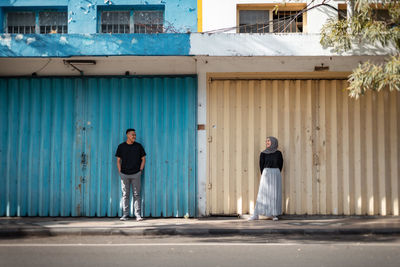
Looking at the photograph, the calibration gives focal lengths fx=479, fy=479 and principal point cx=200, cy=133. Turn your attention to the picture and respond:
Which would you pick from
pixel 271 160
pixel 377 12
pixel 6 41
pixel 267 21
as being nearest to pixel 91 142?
pixel 6 41

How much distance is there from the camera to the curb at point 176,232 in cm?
853

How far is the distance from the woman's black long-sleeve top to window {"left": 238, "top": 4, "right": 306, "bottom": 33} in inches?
108

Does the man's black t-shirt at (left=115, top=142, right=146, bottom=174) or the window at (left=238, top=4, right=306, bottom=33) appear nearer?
the man's black t-shirt at (left=115, top=142, right=146, bottom=174)

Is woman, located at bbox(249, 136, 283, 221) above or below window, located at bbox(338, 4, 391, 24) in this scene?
below

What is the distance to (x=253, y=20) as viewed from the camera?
10641 mm

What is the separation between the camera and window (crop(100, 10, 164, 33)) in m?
10.7

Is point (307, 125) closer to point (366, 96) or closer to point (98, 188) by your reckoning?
point (366, 96)

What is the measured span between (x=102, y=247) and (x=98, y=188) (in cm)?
320

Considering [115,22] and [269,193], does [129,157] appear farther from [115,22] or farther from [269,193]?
[115,22]

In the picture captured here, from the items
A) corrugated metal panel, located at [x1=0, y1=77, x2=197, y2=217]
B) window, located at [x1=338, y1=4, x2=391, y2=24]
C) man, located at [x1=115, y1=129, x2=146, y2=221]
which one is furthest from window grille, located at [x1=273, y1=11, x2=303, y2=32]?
man, located at [x1=115, y1=129, x2=146, y2=221]

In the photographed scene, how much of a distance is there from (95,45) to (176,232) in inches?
156

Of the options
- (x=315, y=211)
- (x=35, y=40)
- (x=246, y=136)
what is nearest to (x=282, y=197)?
(x=315, y=211)

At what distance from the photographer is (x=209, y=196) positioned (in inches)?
408

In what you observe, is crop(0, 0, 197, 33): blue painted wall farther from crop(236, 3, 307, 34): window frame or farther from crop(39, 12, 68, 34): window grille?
crop(236, 3, 307, 34): window frame
